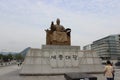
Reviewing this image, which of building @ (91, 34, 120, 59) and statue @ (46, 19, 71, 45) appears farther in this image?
building @ (91, 34, 120, 59)

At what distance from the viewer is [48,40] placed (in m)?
17.2

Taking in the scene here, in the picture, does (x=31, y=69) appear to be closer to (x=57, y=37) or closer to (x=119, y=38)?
(x=57, y=37)

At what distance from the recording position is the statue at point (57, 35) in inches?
653

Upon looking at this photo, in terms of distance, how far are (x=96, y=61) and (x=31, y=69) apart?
5649 millimetres

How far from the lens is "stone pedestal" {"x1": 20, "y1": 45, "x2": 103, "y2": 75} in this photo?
14.8m

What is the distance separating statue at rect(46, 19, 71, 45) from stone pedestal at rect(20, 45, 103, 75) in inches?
24.3

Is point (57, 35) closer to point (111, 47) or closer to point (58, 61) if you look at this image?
point (58, 61)

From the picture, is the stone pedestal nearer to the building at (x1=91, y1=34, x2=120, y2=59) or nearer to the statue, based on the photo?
the statue

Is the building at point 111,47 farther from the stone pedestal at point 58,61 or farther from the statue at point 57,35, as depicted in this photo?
the stone pedestal at point 58,61

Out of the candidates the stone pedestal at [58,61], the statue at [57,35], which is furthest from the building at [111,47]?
the stone pedestal at [58,61]

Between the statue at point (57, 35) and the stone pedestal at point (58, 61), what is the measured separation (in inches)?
24.3

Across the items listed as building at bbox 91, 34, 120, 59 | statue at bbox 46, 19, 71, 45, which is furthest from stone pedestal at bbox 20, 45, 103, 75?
building at bbox 91, 34, 120, 59

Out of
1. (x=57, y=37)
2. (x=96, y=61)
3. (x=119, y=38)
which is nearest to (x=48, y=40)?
(x=57, y=37)

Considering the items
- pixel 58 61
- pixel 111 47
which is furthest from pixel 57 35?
pixel 111 47
